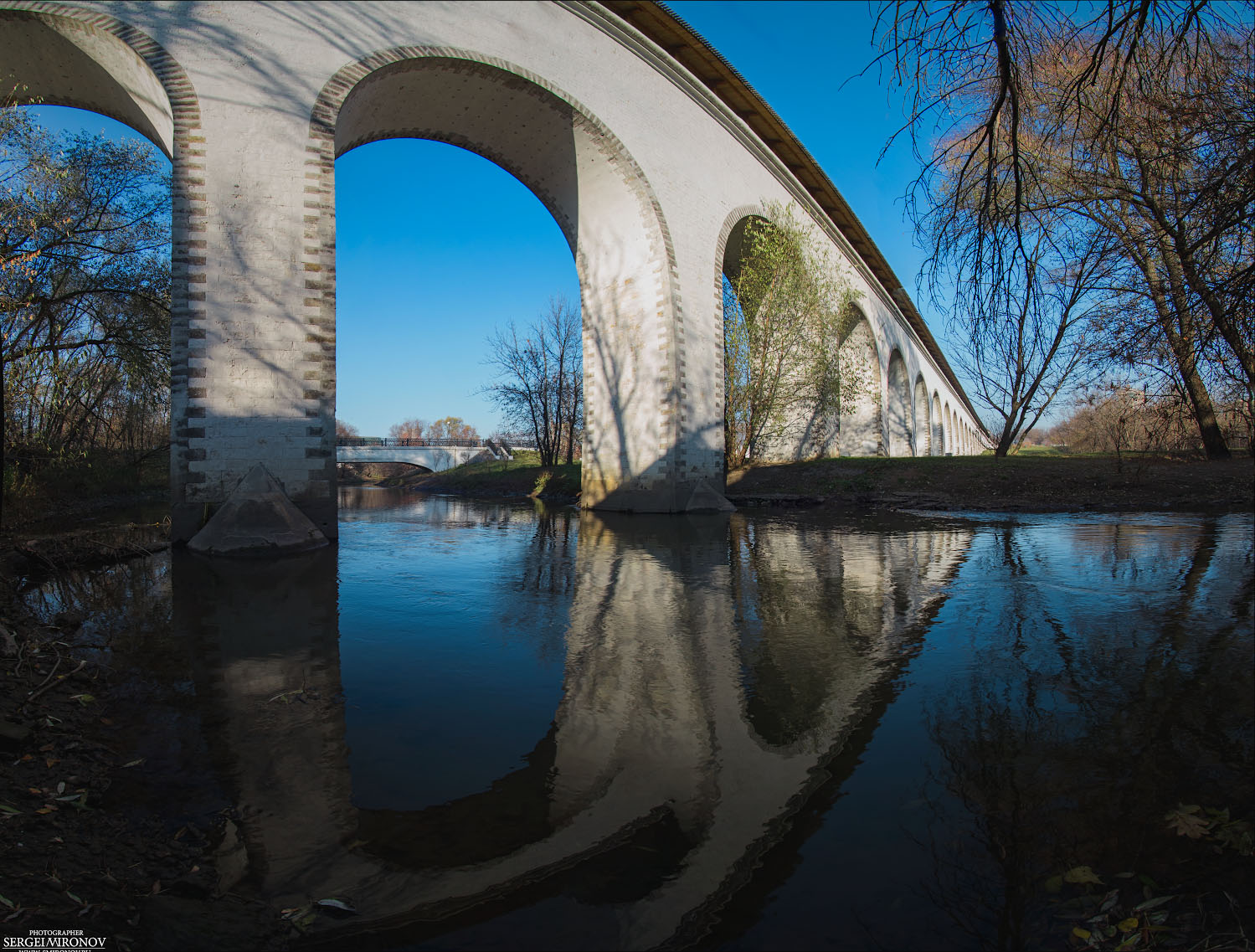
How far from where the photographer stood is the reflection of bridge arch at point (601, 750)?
5.02 feet

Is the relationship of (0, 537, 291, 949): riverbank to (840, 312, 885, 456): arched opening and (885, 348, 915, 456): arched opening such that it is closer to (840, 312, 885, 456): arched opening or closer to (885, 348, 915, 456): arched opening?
(840, 312, 885, 456): arched opening

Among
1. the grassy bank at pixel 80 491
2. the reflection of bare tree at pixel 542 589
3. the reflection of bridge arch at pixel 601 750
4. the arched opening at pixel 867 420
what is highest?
the arched opening at pixel 867 420

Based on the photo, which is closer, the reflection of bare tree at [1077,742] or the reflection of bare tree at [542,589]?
the reflection of bare tree at [1077,742]

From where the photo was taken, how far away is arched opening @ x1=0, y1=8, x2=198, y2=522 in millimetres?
7723

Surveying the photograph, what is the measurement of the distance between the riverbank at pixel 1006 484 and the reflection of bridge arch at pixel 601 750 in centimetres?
943

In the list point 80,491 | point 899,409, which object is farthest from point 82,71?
point 899,409

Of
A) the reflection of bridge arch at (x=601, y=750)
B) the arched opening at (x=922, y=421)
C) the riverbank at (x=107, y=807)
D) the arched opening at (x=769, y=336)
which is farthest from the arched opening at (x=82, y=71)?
the arched opening at (x=922, y=421)

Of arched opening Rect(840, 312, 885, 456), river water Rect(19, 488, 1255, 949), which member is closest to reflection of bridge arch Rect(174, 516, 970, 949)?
river water Rect(19, 488, 1255, 949)

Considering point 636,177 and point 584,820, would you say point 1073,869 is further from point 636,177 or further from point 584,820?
point 636,177

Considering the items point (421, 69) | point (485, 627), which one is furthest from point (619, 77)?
point (485, 627)

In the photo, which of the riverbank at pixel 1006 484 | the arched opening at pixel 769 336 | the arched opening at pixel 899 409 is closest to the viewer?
the riverbank at pixel 1006 484

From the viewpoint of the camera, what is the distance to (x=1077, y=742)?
2.14 meters

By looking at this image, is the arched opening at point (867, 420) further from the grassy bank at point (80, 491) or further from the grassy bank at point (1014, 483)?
the grassy bank at point (80, 491)

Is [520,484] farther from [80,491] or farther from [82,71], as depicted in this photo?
[82,71]
